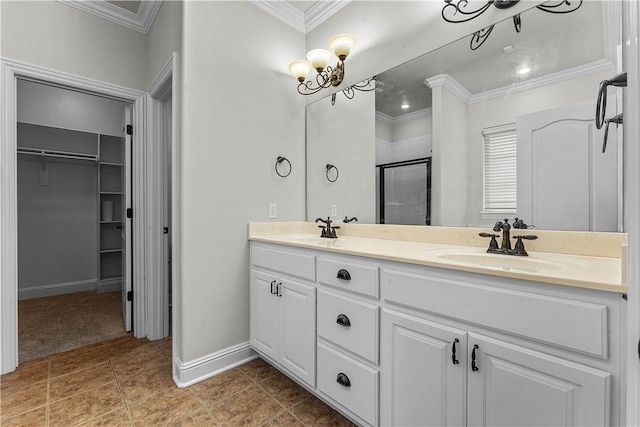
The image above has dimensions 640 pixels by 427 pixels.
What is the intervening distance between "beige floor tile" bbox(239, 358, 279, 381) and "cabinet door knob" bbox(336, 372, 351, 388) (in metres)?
0.69

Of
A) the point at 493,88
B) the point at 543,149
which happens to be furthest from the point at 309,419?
the point at 493,88

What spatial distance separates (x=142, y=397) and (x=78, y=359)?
2.67ft

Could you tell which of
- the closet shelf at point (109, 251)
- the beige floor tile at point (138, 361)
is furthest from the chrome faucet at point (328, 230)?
the closet shelf at point (109, 251)

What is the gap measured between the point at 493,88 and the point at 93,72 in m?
2.74

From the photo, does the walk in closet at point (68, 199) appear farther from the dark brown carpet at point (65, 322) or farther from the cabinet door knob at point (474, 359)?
the cabinet door knob at point (474, 359)

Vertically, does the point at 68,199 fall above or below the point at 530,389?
above

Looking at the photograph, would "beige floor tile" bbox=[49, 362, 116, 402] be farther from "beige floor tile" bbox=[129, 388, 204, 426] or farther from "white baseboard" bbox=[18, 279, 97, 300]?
"white baseboard" bbox=[18, 279, 97, 300]

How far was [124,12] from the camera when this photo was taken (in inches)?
93.2

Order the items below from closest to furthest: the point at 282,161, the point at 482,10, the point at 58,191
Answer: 1. the point at 482,10
2. the point at 282,161
3. the point at 58,191

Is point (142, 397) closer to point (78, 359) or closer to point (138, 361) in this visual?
point (138, 361)

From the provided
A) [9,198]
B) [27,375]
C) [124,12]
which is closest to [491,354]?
[27,375]

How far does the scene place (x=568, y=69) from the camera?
1.28 meters

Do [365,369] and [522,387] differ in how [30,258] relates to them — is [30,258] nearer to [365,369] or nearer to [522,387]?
[365,369]

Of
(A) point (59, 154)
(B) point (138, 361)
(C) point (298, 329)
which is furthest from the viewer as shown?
(A) point (59, 154)
